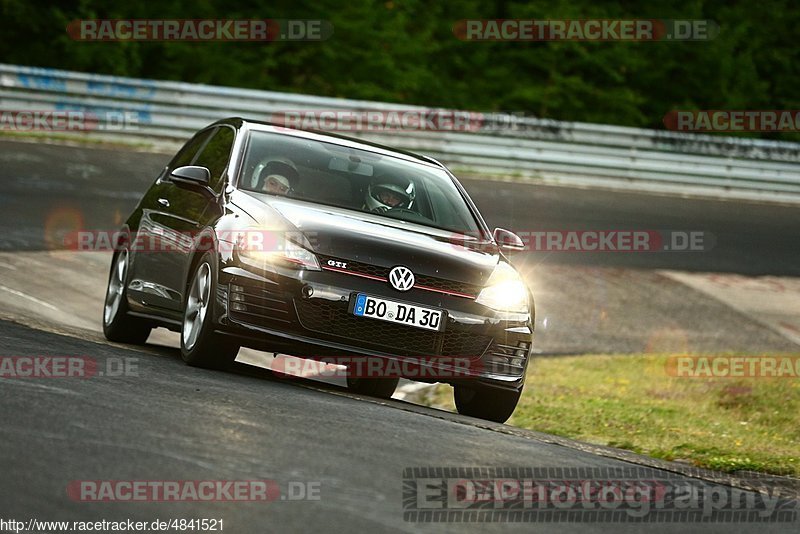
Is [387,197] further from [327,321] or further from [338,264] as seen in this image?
[327,321]

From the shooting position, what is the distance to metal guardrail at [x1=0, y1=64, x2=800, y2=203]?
21.4m

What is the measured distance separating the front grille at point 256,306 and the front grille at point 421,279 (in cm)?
→ 36

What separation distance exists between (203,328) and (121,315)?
2070 millimetres

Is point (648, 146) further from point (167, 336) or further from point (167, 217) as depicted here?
point (167, 217)

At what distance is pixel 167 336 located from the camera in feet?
41.5

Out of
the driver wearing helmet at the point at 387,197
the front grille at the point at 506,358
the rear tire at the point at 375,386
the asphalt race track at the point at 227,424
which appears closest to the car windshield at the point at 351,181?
the driver wearing helmet at the point at 387,197

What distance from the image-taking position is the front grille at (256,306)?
792cm

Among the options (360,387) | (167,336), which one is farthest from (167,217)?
(167,336)

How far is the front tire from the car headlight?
1483 millimetres

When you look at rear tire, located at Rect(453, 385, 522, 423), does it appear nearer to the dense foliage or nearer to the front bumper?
the front bumper

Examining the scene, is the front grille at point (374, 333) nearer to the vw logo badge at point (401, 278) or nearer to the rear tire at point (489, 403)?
the vw logo badge at point (401, 278)

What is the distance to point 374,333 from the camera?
7969 millimetres

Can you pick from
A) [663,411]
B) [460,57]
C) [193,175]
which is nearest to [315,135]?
[193,175]

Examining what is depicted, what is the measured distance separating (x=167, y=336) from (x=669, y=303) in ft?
22.0
